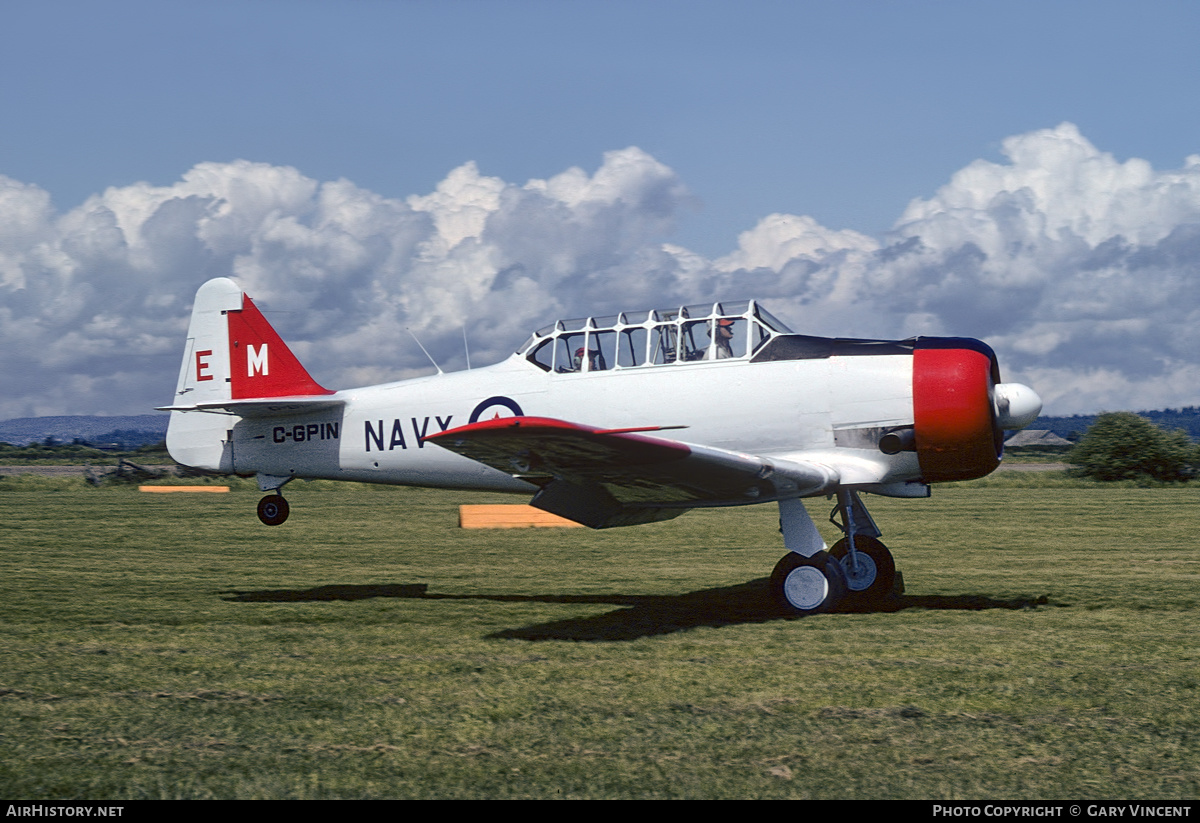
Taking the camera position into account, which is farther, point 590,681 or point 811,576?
point 811,576

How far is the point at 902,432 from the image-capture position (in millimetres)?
10188

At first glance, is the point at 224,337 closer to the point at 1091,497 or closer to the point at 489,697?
the point at 489,697

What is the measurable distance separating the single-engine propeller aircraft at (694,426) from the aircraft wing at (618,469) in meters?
0.03

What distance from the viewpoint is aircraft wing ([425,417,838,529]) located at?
799 cm

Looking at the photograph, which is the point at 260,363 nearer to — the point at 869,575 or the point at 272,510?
the point at 272,510

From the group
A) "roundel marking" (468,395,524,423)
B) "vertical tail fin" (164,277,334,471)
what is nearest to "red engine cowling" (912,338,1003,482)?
"roundel marking" (468,395,524,423)

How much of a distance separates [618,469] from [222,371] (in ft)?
23.4

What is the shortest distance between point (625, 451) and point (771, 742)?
3.43 m

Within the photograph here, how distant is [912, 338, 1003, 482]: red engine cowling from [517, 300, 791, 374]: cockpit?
1.59 metres

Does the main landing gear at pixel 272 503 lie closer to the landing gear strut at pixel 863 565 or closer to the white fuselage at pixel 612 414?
the white fuselage at pixel 612 414

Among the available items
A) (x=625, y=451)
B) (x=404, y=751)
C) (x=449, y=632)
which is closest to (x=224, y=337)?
(x=449, y=632)

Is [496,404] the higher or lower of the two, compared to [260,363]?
lower

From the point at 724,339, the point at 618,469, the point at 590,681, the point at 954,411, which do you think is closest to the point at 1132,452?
the point at 954,411

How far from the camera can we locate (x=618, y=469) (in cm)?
920
